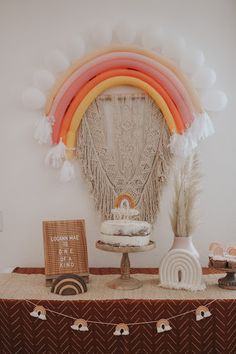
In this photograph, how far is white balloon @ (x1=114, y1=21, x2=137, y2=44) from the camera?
247cm

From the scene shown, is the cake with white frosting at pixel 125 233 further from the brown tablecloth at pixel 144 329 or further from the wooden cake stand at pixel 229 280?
the wooden cake stand at pixel 229 280

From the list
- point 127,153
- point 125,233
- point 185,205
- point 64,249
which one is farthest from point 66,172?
point 185,205

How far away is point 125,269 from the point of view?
2.17m

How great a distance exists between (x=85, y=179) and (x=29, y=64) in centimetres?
74

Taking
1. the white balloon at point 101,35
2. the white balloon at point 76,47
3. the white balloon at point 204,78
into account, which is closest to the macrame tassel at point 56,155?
the white balloon at point 76,47

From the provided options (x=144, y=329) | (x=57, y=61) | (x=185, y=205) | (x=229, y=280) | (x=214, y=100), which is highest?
(x=57, y=61)

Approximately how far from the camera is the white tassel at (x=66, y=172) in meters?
2.51

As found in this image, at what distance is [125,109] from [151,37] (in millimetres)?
416

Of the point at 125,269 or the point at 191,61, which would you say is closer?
the point at 125,269

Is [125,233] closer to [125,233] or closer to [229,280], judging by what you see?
[125,233]

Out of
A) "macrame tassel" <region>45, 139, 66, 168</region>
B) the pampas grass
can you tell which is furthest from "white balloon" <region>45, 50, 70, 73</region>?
the pampas grass

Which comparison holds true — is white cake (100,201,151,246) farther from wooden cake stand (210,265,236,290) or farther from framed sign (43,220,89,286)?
wooden cake stand (210,265,236,290)

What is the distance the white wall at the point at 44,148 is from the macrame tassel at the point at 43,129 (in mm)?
85

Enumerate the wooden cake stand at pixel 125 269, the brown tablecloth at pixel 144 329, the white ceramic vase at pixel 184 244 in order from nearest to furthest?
the brown tablecloth at pixel 144 329, the wooden cake stand at pixel 125 269, the white ceramic vase at pixel 184 244
